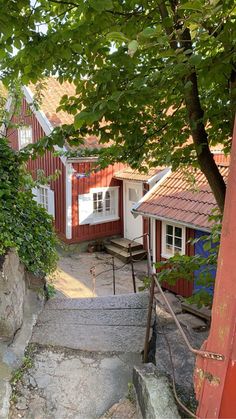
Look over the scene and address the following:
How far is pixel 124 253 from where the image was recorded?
39.3 ft

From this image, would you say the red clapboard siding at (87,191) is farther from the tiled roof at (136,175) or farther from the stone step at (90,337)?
the stone step at (90,337)

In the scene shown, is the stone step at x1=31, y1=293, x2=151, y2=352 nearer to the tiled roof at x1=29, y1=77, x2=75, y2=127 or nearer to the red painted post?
the red painted post

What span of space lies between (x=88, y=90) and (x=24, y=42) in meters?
0.63

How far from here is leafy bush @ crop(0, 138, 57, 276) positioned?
11.6 feet

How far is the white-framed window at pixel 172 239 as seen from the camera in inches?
350

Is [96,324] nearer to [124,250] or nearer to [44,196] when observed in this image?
[124,250]

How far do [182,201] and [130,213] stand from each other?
4938 mm

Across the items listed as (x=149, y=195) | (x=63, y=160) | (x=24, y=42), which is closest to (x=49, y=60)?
(x=24, y=42)

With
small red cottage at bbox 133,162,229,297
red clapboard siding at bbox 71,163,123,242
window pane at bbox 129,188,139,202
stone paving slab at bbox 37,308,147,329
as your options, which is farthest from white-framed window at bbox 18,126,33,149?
stone paving slab at bbox 37,308,147,329

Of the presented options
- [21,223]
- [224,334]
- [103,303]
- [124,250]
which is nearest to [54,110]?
[124,250]

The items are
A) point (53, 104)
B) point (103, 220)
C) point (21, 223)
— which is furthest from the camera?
point (103, 220)

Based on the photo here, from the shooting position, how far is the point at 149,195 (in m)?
9.37

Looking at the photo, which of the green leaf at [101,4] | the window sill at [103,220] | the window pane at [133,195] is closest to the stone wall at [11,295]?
the green leaf at [101,4]

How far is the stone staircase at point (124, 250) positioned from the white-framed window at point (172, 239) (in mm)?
2118
